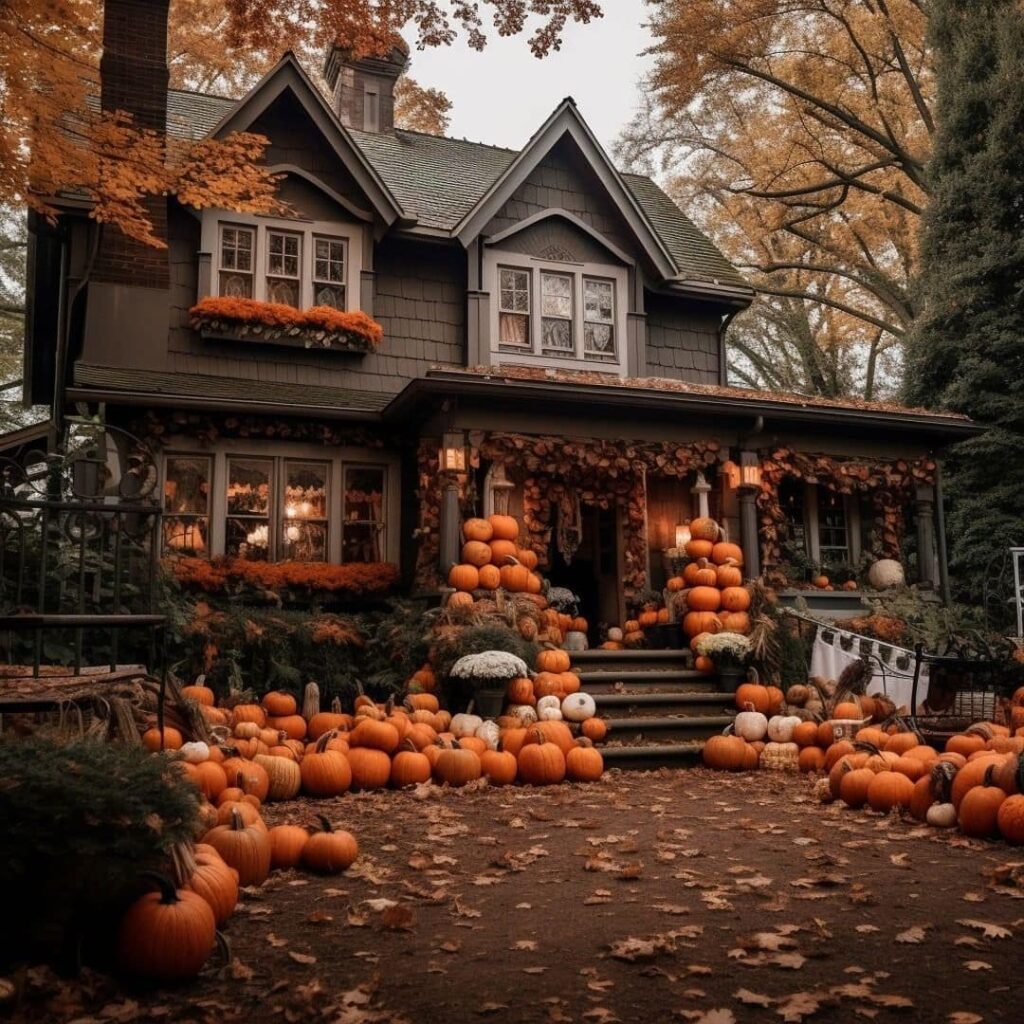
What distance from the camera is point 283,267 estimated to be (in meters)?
12.0

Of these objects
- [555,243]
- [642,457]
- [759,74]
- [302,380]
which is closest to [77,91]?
[302,380]

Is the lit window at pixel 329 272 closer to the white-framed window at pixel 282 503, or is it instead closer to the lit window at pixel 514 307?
the white-framed window at pixel 282 503

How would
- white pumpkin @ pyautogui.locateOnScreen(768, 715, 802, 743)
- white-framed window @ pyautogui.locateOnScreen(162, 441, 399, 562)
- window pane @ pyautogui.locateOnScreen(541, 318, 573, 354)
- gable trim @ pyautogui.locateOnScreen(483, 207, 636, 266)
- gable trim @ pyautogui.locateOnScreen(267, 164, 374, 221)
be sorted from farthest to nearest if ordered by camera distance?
window pane @ pyautogui.locateOnScreen(541, 318, 573, 354), gable trim @ pyautogui.locateOnScreen(483, 207, 636, 266), gable trim @ pyautogui.locateOnScreen(267, 164, 374, 221), white-framed window @ pyautogui.locateOnScreen(162, 441, 399, 562), white pumpkin @ pyautogui.locateOnScreen(768, 715, 802, 743)

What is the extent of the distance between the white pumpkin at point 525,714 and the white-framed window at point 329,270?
20.1 feet

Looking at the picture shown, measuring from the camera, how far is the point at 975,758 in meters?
5.62

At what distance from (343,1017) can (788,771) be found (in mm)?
5907

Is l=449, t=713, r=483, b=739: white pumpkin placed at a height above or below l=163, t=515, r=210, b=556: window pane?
below

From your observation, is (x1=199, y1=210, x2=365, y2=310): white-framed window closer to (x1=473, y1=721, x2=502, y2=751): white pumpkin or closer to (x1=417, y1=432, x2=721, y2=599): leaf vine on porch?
(x1=417, y1=432, x2=721, y2=599): leaf vine on porch

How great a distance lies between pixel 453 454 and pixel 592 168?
5305 millimetres

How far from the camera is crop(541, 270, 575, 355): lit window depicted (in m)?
12.9

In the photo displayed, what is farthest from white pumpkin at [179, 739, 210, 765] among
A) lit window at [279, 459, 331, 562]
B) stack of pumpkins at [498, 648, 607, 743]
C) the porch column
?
the porch column

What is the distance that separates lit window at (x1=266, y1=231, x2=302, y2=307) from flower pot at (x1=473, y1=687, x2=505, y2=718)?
5.92m

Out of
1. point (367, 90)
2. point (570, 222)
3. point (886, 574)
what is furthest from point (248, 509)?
point (886, 574)

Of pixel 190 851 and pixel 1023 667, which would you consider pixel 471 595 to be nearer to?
pixel 1023 667
